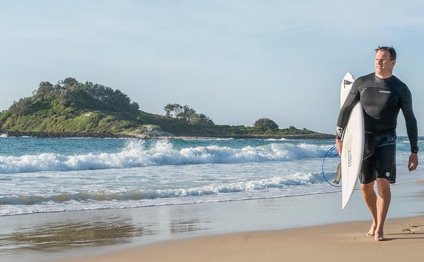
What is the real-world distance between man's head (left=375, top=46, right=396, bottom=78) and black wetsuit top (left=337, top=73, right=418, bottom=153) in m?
0.05

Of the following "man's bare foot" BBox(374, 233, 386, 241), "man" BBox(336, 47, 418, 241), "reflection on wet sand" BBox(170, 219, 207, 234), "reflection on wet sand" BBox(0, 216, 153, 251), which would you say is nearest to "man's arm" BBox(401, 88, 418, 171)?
"man" BBox(336, 47, 418, 241)

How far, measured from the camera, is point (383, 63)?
17.1ft

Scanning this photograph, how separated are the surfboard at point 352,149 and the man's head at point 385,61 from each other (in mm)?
322

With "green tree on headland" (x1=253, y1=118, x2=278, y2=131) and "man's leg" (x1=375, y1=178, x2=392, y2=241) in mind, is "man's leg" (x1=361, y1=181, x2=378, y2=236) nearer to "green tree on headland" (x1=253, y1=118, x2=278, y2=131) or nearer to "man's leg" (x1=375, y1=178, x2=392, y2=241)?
"man's leg" (x1=375, y1=178, x2=392, y2=241)

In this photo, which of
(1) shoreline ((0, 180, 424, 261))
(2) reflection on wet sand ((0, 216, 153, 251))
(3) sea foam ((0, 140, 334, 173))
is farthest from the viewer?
(3) sea foam ((0, 140, 334, 173))

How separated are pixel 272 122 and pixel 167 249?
9954 cm

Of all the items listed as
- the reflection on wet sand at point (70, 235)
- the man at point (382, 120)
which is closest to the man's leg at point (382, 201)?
the man at point (382, 120)

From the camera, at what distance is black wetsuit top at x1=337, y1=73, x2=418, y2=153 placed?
17.0 feet

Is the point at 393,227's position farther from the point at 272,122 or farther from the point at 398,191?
the point at 272,122

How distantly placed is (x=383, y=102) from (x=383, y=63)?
326 millimetres

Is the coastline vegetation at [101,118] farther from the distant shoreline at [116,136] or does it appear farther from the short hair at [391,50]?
the short hair at [391,50]

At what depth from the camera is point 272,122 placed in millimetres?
104438

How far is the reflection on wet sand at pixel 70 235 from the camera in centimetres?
589

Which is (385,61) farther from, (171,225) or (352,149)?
(171,225)
